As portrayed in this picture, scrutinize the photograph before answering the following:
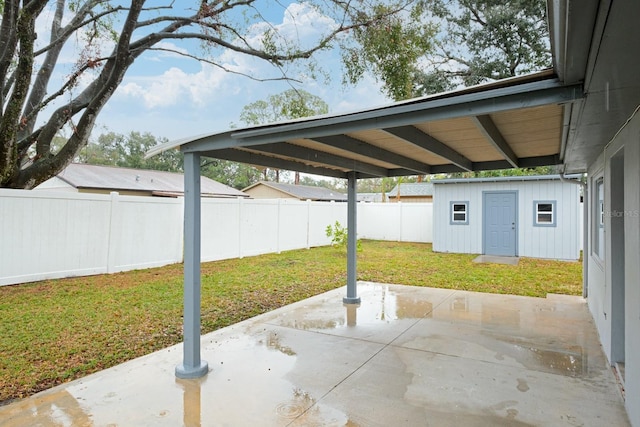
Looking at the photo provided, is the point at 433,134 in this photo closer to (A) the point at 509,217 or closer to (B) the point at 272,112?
(A) the point at 509,217

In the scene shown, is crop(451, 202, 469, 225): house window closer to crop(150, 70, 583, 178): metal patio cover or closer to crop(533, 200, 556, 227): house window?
crop(533, 200, 556, 227): house window

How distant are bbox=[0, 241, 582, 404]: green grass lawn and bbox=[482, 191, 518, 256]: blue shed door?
44.2 inches

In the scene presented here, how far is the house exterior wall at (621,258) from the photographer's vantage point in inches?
100

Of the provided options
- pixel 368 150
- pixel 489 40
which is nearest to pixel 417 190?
pixel 489 40

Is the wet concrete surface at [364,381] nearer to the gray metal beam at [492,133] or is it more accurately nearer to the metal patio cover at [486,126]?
the metal patio cover at [486,126]

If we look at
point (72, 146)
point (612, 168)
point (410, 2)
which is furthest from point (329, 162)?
point (410, 2)

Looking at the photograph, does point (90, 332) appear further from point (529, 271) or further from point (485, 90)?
point (529, 271)

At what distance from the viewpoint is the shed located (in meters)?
11.0

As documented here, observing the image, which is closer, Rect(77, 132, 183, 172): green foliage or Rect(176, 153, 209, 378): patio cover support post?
Rect(176, 153, 209, 378): patio cover support post

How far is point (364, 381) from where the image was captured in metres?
3.36

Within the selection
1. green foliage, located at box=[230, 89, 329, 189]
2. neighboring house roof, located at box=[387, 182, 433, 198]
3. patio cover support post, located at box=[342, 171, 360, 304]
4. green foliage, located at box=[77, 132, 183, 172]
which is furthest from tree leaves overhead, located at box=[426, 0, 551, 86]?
green foliage, located at box=[77, 132, 183, 172]

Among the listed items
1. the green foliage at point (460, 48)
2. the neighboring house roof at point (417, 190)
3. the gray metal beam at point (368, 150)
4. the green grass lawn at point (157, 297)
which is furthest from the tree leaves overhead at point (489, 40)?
the gray metal beam at point (368, 150)

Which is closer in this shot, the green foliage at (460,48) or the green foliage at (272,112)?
the green foliage at (460,48)

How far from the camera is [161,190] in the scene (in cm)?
1700
